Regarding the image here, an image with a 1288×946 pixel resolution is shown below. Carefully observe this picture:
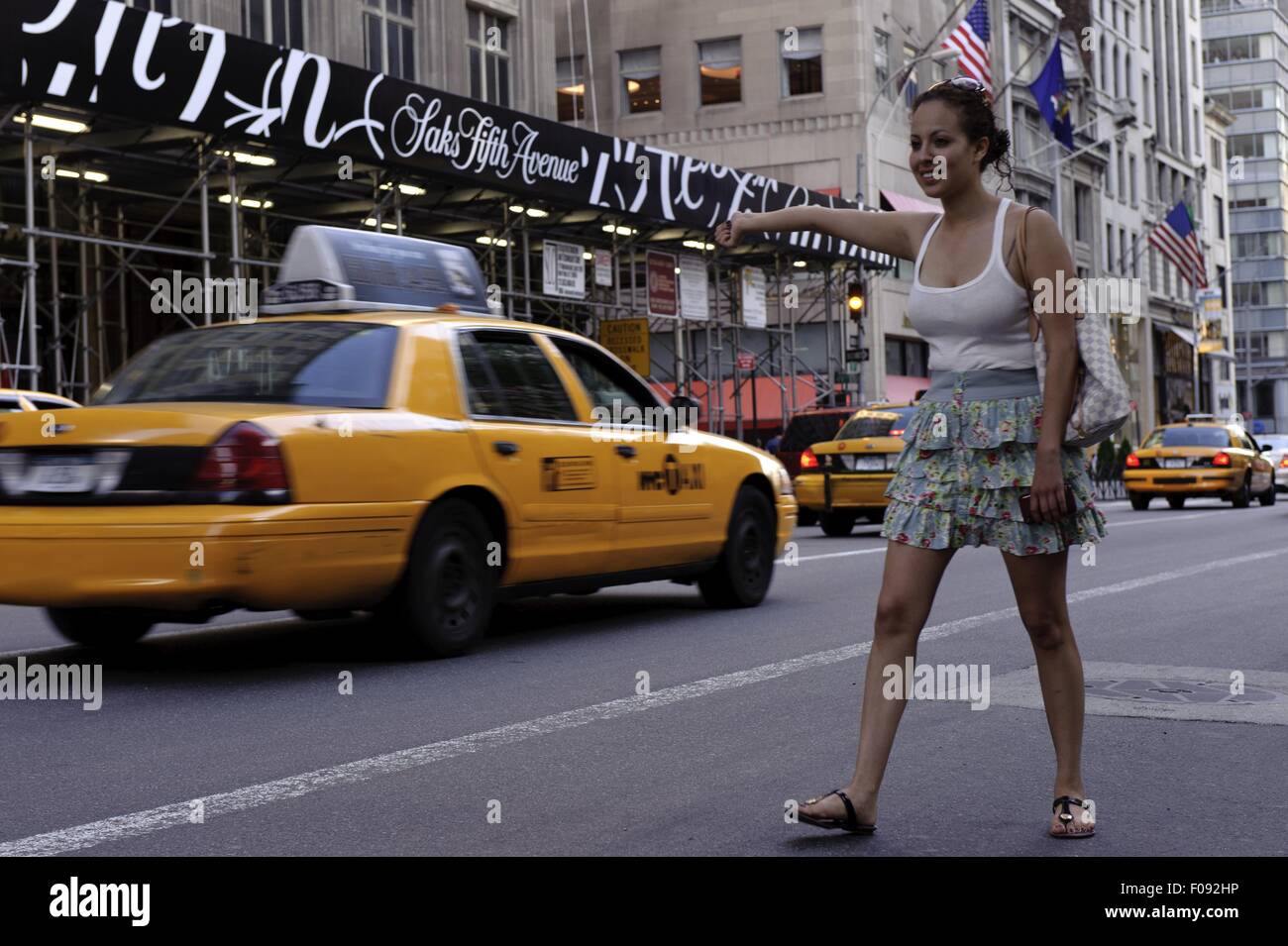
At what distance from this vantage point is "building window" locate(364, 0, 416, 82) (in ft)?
97.3

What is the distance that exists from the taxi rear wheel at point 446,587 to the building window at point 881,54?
41.0m

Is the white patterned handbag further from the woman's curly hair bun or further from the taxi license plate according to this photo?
the taxi license plate

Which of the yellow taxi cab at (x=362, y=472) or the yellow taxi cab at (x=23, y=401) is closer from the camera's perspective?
the yellow taxi cab at (x=362, y=472)

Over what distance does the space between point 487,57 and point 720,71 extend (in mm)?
16264

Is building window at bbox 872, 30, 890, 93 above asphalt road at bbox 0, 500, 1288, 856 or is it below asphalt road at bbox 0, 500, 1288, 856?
above

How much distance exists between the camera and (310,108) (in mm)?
21094

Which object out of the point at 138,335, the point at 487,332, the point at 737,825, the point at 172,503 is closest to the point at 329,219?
the point at 138,335

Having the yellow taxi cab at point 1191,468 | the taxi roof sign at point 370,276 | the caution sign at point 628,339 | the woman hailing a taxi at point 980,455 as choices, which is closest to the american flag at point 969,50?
the yellow taxi cab at point 1191,468

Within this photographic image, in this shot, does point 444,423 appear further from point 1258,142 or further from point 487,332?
point 1258,142

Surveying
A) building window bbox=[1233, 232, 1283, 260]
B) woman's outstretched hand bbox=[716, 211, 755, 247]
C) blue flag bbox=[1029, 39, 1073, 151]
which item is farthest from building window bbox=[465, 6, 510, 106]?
building window bbox=[1233, 232, 1283, 260]

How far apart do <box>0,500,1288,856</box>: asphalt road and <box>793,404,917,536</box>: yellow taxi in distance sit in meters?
9.86

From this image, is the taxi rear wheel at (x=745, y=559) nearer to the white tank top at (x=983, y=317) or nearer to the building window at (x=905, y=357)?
the white tank top at (x=983, y=317)

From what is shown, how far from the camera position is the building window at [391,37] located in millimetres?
29672

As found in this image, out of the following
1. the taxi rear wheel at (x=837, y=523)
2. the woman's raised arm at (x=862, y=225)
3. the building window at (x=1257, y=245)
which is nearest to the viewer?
the woman's raised arm at (x=862, y=225)
